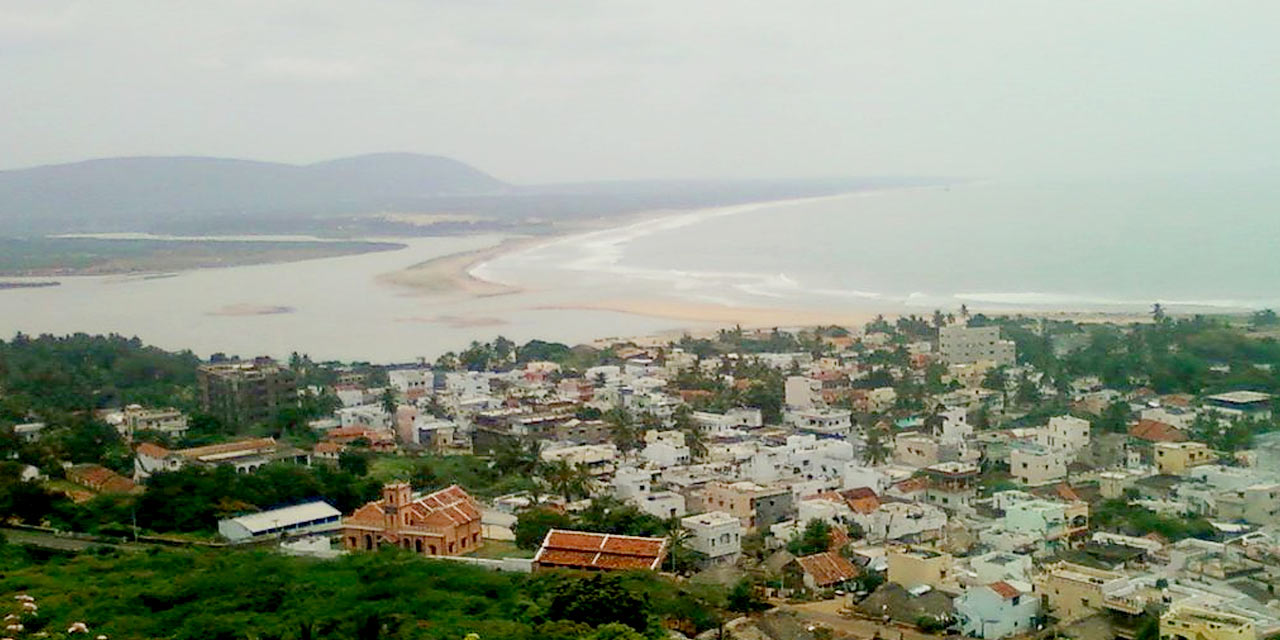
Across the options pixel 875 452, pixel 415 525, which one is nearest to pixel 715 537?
pixel 415 525

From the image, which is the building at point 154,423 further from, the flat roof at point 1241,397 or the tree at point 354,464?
the flat roof at point 1241,397

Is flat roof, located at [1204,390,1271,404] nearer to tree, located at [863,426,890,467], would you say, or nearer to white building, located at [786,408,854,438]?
white building, located at [786,408,854,438]

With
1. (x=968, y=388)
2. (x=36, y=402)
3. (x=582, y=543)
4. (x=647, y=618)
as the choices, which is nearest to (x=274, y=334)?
(x=36, y=402)

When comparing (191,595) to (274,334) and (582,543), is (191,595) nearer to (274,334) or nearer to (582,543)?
(582,543)

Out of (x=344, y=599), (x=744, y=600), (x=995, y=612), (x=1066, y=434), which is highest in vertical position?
(x=1066, y=434)

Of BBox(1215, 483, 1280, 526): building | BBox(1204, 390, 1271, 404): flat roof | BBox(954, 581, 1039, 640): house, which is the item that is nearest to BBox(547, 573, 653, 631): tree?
BBox(954, 581, 1039, 640): house

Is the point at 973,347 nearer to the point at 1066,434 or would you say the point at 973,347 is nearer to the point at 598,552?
the point at 1066,434

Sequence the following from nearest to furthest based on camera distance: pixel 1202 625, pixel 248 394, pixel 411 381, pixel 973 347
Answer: pixel 1202 625
pixel 248 394
pixel 411 381
pixel 973 347
